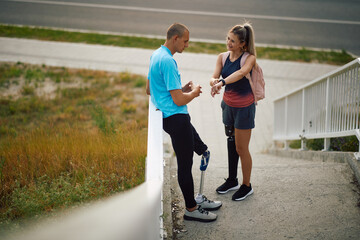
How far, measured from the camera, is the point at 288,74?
1053cm

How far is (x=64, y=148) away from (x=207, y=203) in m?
2.26

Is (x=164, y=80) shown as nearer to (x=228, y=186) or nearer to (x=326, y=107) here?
(x=228, y=186)

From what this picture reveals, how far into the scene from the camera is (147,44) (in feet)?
39.3

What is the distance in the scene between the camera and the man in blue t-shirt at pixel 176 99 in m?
2.91

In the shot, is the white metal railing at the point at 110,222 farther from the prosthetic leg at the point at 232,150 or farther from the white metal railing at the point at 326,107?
the white metal railing at the point at 326,107

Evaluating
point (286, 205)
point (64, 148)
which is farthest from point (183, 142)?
point (64, 148)

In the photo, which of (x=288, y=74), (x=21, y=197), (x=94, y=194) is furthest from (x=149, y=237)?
(x=288, y=74)

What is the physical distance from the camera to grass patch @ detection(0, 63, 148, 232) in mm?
3580

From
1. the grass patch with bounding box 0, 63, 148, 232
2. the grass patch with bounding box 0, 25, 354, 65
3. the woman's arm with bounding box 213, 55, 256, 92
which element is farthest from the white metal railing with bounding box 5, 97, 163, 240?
the grass patch with bounding box 0, 25, 354, 65

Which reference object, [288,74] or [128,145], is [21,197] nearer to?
[128,145]

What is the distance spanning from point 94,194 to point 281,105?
4.80 metres

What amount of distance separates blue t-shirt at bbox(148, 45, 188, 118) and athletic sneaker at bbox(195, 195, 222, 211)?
3.05ft

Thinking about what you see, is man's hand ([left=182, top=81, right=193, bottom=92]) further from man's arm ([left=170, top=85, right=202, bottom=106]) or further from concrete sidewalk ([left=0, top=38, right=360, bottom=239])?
concrete sidewalk ([left=0, top=38, right=360, bottom=239])

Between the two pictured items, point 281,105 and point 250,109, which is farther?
point 281,105
